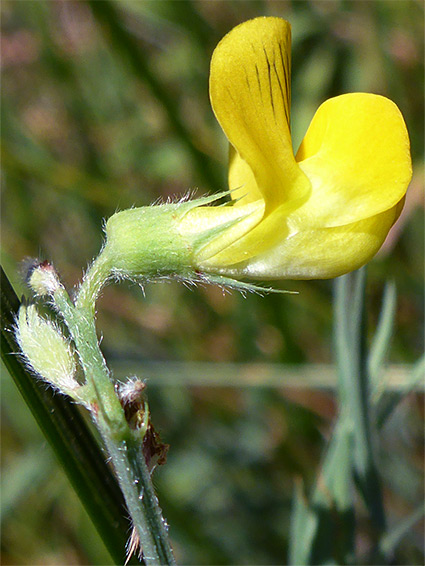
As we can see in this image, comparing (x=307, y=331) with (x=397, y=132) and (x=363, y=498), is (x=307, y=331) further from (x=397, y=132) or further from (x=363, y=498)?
(x=397, y=132)

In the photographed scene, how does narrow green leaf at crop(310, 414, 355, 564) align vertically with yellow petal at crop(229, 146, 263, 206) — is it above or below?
below

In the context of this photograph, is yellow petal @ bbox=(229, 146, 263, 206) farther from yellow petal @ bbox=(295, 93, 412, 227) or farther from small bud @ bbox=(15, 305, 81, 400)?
small bud @ bbox=(15, 305, 81, 400)

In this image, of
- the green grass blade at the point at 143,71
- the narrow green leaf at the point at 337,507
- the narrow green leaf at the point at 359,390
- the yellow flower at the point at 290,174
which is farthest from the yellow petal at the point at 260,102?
the green grass blade at the point at 143,71

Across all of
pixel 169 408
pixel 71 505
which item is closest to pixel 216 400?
pixel 169 408

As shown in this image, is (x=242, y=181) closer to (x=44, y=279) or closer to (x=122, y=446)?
(x=44, y=279)

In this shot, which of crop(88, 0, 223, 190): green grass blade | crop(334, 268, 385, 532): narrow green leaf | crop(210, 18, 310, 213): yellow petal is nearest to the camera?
crop(210, 18, 310, 213): yellow petal

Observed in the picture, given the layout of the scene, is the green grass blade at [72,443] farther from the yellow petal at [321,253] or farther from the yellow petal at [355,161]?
the yellow petal at [355,161]

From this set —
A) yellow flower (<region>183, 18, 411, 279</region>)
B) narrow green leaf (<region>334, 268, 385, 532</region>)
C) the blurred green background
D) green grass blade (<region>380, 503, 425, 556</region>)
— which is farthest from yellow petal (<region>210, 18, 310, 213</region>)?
the blurred green background
